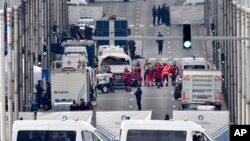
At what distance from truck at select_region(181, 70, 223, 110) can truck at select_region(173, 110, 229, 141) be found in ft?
48.4

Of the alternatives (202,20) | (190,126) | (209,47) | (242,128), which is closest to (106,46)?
(209,47)

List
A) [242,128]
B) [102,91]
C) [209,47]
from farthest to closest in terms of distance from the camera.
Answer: [209,47] < [102,91] < [242,128]

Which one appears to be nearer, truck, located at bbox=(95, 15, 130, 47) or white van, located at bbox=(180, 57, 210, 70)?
white van, located at bbox=(180, 57, 210, 70)

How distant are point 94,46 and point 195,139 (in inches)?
1777

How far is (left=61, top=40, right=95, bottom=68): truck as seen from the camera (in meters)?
103

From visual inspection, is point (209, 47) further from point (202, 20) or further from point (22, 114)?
point (22, 114)

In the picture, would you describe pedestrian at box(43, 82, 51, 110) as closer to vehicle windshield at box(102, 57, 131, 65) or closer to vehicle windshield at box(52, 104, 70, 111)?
vehicle windshield at box(52, 104, 70, 111)

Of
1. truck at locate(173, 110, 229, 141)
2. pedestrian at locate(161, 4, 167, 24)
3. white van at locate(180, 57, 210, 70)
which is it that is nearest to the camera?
truck at locate(173, 110, 229, 141)

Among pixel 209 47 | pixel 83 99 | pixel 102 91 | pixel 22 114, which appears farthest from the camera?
pixel 209 47

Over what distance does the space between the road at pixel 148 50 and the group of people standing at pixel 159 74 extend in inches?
16.6

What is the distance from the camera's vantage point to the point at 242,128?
56969mm

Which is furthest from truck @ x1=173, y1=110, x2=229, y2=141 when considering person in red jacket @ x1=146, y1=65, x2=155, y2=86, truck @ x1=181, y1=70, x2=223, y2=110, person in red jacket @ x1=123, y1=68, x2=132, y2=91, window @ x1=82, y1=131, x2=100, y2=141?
person in red jacket @ x1=146, y1=65, x2=155, y2=86

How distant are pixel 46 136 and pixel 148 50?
55.0m

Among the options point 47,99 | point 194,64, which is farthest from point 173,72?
point 47,99
